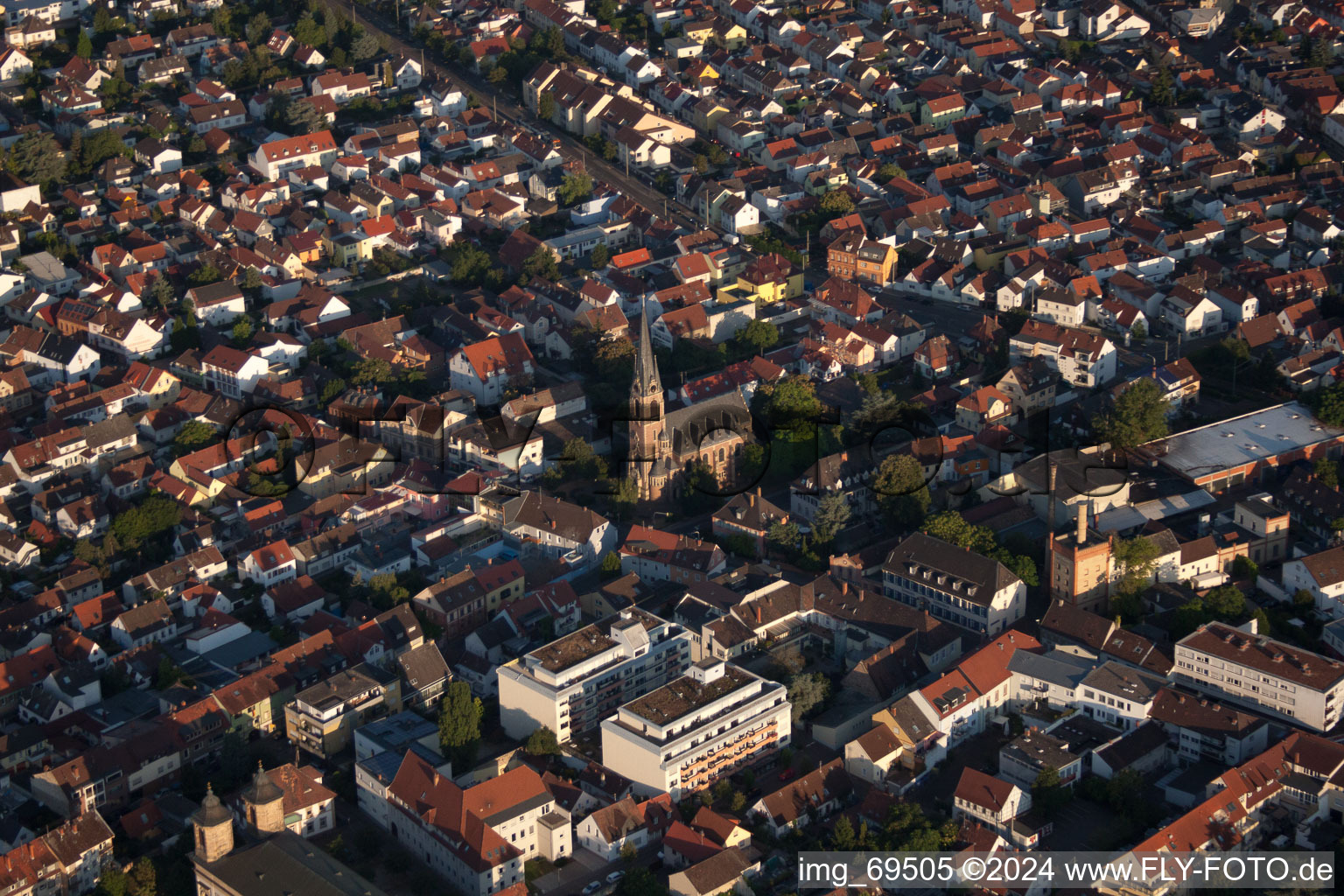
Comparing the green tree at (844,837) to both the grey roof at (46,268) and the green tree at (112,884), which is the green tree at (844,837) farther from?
the grey roof at (46,268)

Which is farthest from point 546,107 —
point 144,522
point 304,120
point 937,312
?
point 144,522

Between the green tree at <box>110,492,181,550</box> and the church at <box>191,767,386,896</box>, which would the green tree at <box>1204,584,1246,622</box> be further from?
the green tree at <box>110,492,181,550</box>

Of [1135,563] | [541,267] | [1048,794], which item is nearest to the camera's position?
[1048,794]

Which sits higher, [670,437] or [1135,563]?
[670,437]

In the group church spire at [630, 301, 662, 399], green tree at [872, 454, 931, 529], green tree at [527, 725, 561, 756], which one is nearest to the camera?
green tree at [527, 725, 561, 756]

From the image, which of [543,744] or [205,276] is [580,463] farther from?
[205,276]

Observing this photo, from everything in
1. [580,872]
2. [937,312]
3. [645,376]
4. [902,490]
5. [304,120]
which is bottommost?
[580,872]

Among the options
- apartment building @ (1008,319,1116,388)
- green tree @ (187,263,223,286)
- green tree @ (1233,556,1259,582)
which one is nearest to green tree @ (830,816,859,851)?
green tree @ (1233,556,1259,582)
